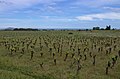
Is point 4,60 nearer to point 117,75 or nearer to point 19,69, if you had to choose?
point 19,69

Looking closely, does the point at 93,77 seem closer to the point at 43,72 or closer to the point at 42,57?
the point at 43,72

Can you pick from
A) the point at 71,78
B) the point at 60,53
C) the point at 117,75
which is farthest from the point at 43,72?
the point at 60,53

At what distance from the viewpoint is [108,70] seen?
21375mm

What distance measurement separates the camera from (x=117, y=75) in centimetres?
2009

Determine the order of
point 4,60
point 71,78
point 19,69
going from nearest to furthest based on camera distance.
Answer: point 71,78, point 19,69, point 4,60

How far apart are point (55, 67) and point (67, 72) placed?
2.11 m

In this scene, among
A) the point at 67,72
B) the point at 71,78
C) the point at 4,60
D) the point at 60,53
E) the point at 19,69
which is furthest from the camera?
the point at 60,53

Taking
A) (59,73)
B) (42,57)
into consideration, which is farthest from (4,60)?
(59,73)

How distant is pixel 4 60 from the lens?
26.2 meters

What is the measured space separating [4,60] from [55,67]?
6121 millimetres

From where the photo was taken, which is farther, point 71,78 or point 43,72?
point 43,72

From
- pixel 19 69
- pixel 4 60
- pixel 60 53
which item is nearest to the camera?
pixel 19 69

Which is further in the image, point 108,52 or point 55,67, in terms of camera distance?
point 108,52

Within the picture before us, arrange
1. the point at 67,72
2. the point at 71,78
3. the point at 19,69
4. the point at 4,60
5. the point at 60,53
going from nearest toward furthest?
the point at 71,78, the point at 67,72, the point at 19,69, the point at 4,60, the point at 60,53
